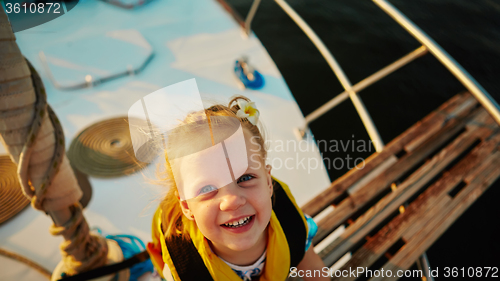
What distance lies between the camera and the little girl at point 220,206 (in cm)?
57

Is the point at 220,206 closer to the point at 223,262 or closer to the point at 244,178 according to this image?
the point at 244,178

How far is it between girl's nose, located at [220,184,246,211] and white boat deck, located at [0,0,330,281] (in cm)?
63

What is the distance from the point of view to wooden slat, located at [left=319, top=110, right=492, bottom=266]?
1.09 metres

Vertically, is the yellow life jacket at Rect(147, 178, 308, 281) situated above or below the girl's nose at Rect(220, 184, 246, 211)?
below

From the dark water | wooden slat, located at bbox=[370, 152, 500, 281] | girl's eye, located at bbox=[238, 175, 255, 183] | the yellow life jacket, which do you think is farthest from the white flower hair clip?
the dark water

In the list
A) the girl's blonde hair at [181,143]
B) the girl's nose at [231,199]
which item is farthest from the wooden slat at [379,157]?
the girl's nose at [231,199]

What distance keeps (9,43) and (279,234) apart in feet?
2.44

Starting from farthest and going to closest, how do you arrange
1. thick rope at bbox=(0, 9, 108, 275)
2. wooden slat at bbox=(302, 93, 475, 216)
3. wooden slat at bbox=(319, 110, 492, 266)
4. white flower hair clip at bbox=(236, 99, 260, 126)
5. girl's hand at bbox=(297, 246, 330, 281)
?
wooden slat at bbox=(302, 93, 475, 216) → wooden slat at bbox=(319, 110, 492, 266) → girl's hand at bbox=(297, 246, 330, 281) → white flower hair clip at bbox=(236, 99, 260, 126) → thick rope at bbox=(0, 9, 108, 275)

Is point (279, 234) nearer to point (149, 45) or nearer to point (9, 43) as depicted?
point (9, 43)

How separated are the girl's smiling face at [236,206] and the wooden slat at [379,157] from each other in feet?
2.04

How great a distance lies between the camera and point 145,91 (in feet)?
5.88

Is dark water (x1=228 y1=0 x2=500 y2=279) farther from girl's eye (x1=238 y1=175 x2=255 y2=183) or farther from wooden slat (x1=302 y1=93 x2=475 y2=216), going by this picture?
girl's eye (x1=238 y1=175 x2=255 y2=183)

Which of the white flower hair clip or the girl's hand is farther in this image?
the girl's hand

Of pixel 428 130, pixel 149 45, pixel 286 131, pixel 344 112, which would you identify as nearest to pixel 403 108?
pixel 344 112
